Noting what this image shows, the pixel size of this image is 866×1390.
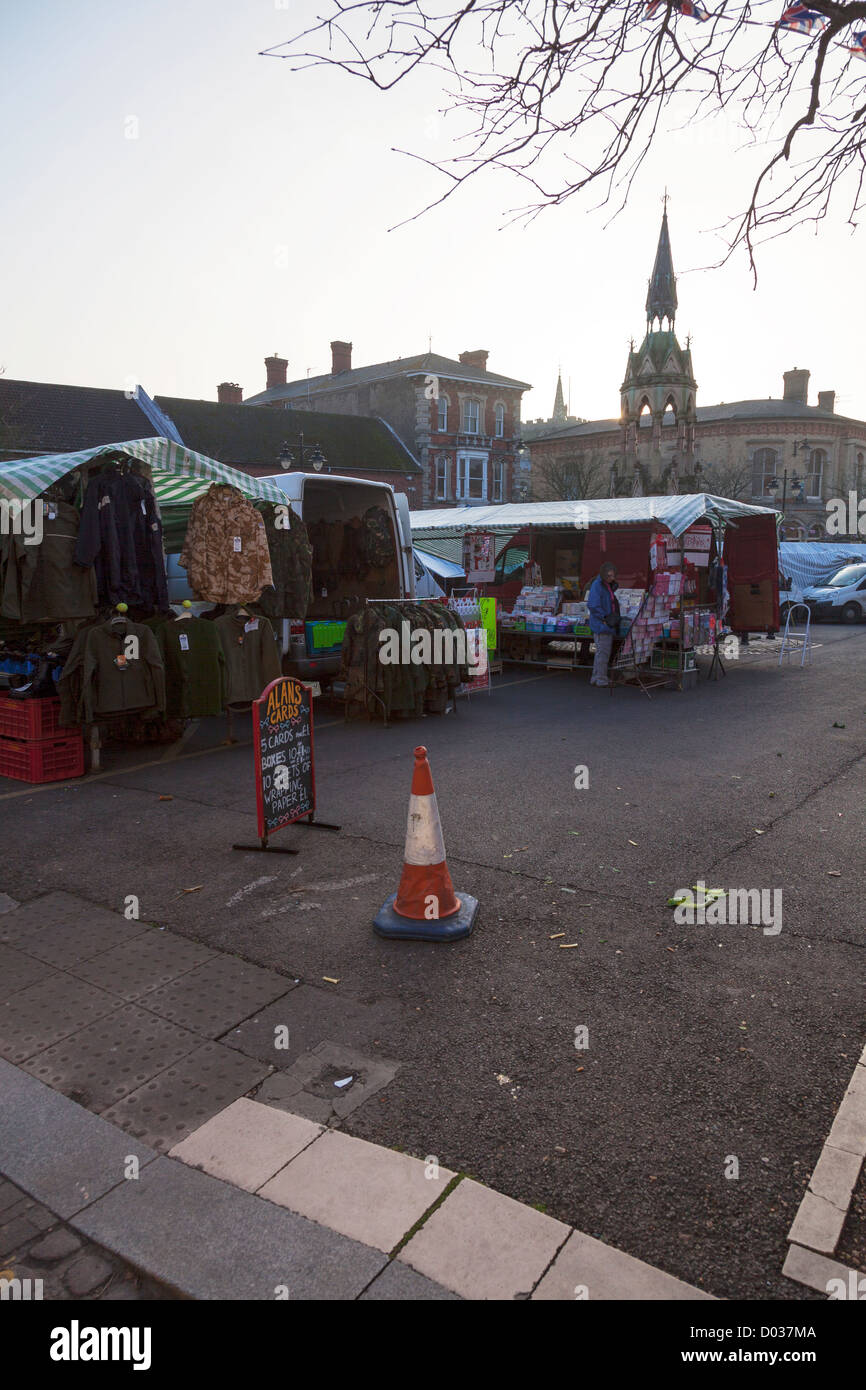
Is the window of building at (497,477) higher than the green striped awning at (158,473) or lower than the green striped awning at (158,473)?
higher

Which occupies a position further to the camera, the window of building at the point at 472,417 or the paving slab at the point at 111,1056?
the window of building at the point at 472,417

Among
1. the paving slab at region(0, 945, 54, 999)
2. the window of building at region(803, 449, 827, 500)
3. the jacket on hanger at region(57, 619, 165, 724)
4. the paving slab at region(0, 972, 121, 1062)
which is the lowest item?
the paving slab at region(0, 972, 121, 1062)

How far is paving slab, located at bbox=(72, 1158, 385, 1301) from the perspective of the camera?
2.44 metres

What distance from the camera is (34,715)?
7789mm

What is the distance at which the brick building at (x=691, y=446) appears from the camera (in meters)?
56.8

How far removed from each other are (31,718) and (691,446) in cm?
5643

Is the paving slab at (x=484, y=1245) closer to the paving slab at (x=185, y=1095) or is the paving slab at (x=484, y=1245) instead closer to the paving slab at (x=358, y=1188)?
the paving slab at (x=358, y=1188)

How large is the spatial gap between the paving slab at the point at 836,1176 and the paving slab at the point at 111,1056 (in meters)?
2.50

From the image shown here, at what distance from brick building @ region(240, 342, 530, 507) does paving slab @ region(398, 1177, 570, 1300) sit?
4632 centimetres

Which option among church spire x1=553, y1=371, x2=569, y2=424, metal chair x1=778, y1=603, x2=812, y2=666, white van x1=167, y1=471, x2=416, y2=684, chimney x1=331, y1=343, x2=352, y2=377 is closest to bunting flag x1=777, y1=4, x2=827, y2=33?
white van x1=167, y1=471, x2=416, y2=684

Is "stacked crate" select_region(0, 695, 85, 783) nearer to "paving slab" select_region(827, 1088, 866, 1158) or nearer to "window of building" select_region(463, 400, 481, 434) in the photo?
"paving slab" select_region(827, 1088, 866, 1158)

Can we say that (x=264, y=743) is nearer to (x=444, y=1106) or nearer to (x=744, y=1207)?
(x=444, y=1106)

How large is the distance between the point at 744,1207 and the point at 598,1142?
52 cm

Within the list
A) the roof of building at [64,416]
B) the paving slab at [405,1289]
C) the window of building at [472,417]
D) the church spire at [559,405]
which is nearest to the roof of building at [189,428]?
the roof of building at [64,416]
